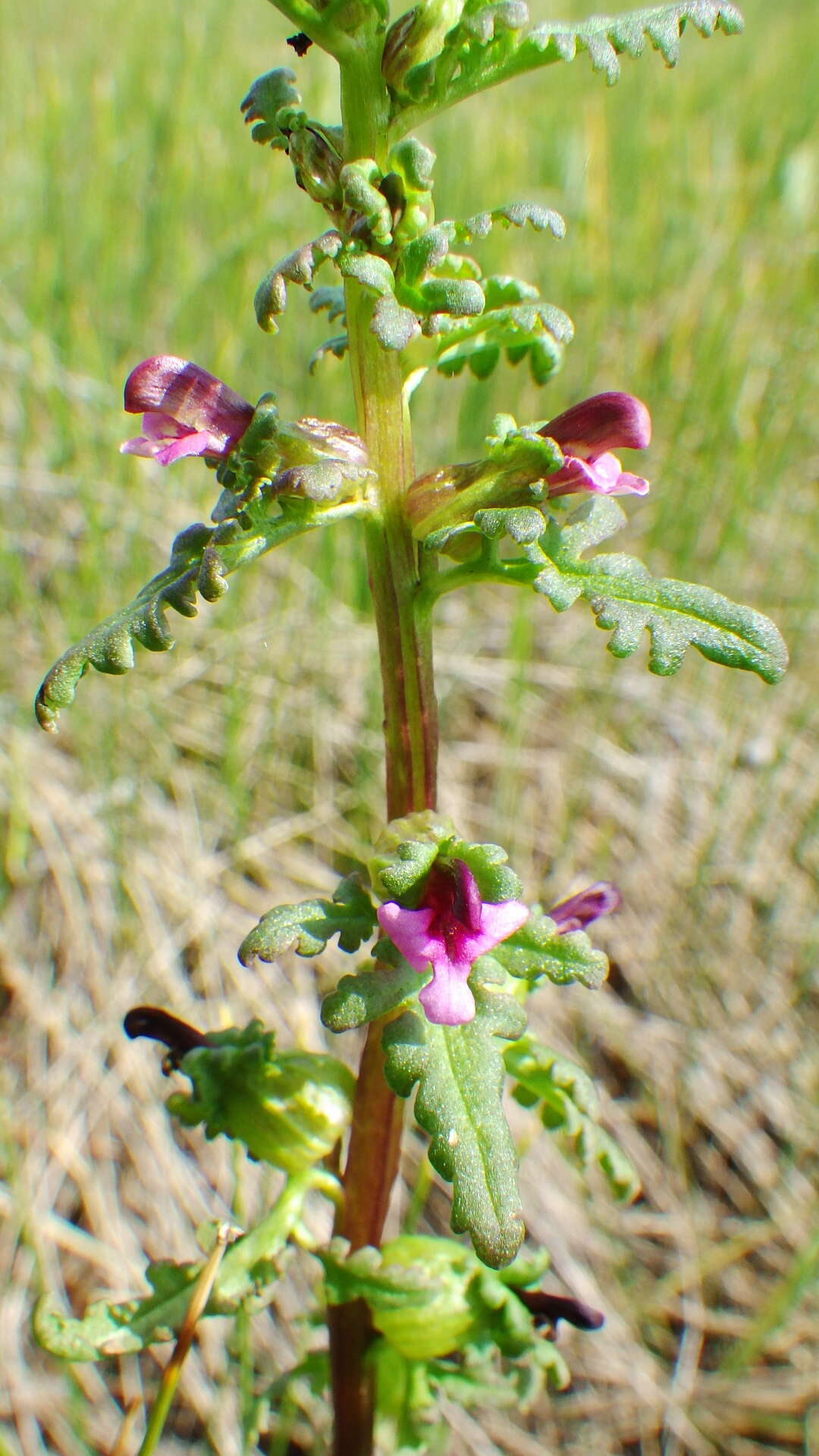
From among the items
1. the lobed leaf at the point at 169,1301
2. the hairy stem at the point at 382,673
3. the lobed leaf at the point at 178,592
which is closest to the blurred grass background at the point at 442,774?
the lobed leaf at the point at 169,1301

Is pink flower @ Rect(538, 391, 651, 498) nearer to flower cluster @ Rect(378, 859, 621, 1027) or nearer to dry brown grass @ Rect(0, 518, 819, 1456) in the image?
flower cluster @ Rect(378, 859, 621, 1027)

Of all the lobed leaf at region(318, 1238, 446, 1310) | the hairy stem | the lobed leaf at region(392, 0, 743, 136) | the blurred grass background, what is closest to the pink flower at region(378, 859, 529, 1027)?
the hairy stem

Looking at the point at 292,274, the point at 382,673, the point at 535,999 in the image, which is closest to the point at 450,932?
the point at 382,673

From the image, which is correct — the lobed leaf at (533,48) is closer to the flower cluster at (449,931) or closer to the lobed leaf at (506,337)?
the lobed leaf at (506,337)

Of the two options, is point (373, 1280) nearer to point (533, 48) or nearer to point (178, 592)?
point (178, 592)

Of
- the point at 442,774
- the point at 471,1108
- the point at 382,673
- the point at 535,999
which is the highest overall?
the point at 382,673

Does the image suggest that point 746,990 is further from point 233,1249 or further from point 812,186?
point 812,186
